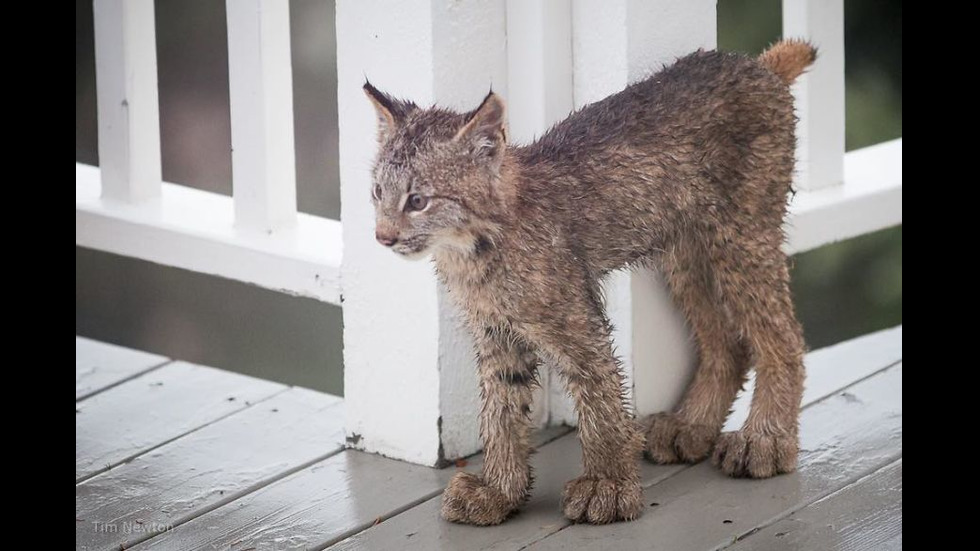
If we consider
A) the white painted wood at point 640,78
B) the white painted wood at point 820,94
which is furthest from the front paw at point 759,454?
the white painted wood at point 820,94

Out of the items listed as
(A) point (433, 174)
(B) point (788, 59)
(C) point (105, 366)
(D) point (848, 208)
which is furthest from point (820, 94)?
(C) point (105, 366)

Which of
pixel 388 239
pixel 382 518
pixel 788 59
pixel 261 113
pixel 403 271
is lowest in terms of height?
pixel 382 518

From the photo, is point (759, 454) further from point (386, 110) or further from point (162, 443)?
point (162, 443)

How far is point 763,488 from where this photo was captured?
8.86 feet

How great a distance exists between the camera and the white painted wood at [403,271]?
2.68 meters

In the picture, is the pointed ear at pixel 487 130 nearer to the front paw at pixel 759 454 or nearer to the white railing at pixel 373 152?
the white railing at pixel 373 152

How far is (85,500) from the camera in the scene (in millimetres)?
2781

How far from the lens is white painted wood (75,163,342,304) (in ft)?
9.90

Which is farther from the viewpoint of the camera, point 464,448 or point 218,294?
point 218,294

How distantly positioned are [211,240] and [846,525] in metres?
1.47

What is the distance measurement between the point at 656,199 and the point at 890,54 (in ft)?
9.24

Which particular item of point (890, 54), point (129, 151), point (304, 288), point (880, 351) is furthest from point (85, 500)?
point (890, 54)

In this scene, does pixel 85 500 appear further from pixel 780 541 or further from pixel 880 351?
pixel 880 351

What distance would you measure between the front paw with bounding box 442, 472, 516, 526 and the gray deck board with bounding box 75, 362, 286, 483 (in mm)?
784
